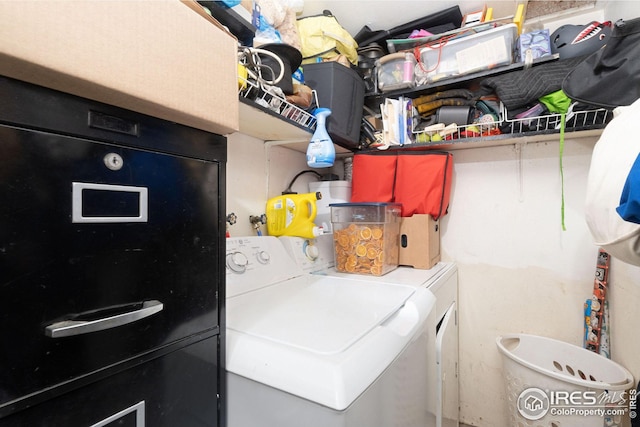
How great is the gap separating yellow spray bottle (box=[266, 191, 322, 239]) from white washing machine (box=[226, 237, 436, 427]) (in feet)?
1.23

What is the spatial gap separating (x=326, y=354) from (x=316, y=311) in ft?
0.89

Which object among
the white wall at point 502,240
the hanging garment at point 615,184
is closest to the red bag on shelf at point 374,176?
the white wall at point 502,240

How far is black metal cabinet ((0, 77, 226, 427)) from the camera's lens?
0.38 m

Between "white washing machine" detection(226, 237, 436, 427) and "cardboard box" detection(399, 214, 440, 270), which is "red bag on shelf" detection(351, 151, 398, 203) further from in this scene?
"white washing machine" detection(226, 237, 436, 427)

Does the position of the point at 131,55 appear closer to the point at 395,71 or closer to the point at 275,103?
the point at 275,103

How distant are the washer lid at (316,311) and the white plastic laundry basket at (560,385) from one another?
83cm

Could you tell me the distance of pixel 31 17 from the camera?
0.35 m

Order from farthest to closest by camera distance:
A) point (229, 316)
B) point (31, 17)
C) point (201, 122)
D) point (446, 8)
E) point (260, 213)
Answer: point (446, 8) < point (260, 213) < point (229, 316) < point (201, 122) < point (31, 17)

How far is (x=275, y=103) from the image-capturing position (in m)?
1.16

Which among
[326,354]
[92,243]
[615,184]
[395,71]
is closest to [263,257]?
[326,354]

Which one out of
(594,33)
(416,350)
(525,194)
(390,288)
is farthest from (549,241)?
(416,350)

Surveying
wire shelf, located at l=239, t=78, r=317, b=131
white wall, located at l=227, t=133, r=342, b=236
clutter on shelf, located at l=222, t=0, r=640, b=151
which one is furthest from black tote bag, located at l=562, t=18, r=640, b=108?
white wall, located at l=227, t=133, r=342, b=236

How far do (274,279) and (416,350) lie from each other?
61 centimetres

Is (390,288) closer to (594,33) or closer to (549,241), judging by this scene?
(549,241)
